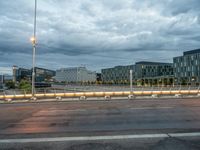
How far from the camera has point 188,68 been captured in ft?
403

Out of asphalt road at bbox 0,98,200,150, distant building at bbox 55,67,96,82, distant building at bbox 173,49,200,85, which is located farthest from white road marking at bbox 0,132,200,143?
distant building at bbox 55,67,96,82

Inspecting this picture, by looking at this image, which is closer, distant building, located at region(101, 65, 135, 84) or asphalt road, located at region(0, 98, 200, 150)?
asphalt road, located at region(0, 98, 200, 150)

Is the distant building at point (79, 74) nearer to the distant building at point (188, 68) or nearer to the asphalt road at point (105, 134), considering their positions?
the distant building at point (188, 68)

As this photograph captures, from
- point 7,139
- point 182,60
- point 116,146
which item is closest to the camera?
point 116,146

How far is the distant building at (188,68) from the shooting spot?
118125 millimetres

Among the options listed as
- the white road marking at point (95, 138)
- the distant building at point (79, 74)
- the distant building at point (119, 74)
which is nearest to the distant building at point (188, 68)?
the distant building at point (119, 74)

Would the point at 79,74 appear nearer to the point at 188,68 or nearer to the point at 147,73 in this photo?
the point at 147,73

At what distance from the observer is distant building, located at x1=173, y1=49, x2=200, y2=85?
118125 mm

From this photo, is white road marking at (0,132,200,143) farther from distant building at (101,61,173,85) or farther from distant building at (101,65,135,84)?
distant building at (101,65,135,84)

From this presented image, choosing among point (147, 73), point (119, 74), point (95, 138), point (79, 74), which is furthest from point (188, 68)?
point (95, 138)

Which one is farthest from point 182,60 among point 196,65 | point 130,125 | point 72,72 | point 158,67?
point 130,125

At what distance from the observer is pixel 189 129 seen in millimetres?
10555

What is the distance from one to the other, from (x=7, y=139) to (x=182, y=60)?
123938mm

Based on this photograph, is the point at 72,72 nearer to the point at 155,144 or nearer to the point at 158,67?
the point at 158,67
